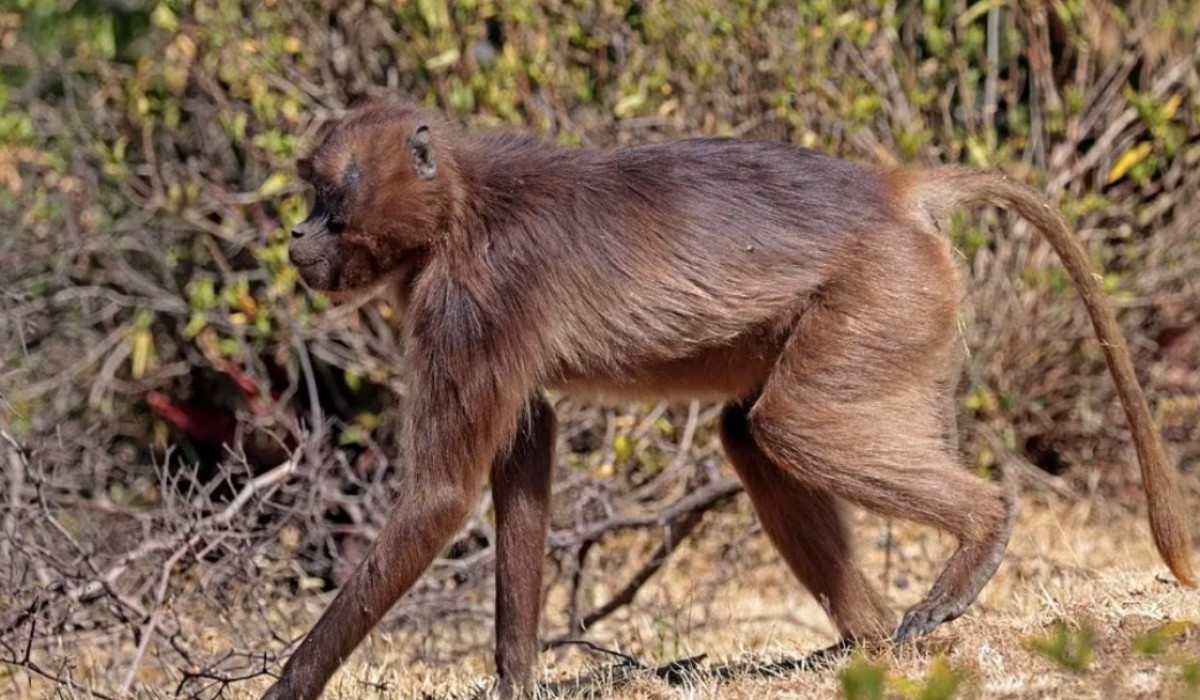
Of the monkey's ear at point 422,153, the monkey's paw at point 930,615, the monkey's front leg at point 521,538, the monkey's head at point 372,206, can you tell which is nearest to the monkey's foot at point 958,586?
the monkey's paw at point 930,615

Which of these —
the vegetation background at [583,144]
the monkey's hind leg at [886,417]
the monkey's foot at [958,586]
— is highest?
the monkey's hind leg at [886,417]

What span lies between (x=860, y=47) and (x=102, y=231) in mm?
4321

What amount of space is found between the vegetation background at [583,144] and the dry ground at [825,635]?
2.2 inches

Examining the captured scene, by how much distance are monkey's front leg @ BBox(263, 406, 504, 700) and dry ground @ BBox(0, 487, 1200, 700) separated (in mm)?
705

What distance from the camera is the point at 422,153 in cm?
529

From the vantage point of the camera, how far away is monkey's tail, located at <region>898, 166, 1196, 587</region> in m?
5.14

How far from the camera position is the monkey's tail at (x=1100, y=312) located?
5145 millimetres

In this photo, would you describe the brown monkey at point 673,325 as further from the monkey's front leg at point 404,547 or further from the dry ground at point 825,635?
the dry ground at point 825,635

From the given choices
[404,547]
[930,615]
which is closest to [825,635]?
[930,615]

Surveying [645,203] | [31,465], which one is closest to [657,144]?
[645,203]

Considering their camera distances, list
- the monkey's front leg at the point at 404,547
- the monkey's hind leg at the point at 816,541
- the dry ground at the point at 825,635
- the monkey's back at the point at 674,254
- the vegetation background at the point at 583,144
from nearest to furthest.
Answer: the dry ground at the point at 825,635
the monkey's front leg at the point at 404,547
the monkey's back at the point at 674,254
the monkey's hind leg at the point at 816,541
the vegetation background at the point at 583,144

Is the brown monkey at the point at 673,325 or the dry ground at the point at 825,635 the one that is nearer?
the dry ground at the point at 825,635

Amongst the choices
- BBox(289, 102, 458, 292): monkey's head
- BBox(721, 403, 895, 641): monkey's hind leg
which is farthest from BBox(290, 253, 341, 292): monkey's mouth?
BBox(721, 403, 895, 641): monkey's hind leg

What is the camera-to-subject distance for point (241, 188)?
30.6ft
